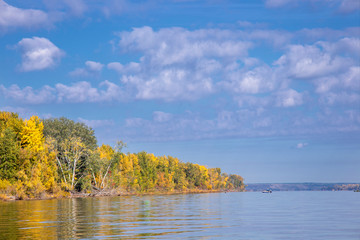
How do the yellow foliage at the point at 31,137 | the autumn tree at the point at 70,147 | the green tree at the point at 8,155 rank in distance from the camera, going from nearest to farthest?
1. the green tree at the point at 8,155
2. the yellow foliage at the point at 31,137
3. the autumn tree at the point at 70,147

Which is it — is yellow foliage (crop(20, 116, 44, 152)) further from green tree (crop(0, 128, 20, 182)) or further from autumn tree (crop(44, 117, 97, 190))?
autumn tree (crop(44, 117, 97, 190))

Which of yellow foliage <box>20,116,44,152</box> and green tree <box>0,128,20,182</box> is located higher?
yellow foliage <box>20,116,44,152</box>

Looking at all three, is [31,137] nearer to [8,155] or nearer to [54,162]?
[8,155]

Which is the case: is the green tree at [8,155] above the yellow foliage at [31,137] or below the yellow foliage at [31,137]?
below

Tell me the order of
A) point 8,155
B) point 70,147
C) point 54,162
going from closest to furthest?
1. point 8,155
2. point 54,162
3. point 70,147

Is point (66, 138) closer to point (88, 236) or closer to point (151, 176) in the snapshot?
point (151, 176)

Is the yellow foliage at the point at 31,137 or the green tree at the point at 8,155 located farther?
the yellow foliage at the point at 31,137

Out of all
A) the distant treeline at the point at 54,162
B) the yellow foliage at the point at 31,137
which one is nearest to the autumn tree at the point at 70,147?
the distant treeline at the point at 54,162

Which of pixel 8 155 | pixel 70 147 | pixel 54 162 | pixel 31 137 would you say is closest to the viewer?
pixel 8 155

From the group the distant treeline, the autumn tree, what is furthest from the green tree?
the autumn tree

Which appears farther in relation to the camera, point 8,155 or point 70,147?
point 70,147

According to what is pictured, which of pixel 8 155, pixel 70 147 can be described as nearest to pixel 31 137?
pixel 8 155

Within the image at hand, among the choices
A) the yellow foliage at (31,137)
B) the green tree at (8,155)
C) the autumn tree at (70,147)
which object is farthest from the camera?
the autumn tree at (70,147)

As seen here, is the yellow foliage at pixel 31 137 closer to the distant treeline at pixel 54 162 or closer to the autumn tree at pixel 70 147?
the distant treeline at pixel 54 162
